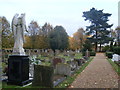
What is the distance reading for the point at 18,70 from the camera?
679 centimetres

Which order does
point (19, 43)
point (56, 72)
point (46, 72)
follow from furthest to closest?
point (56, 72) → point (19, 43) → point (46, 72)

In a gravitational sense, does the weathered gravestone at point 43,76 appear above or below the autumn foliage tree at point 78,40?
below

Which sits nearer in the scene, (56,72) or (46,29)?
(56,72)

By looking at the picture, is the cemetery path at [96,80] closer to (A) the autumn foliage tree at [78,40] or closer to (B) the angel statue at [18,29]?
(B) the angel statue at [18,29]

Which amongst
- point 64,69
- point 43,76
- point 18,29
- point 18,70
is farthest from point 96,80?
point 18,29

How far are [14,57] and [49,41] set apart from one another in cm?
3874

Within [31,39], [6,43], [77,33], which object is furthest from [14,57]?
[77,33]

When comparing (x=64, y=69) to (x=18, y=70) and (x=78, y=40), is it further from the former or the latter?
(x=78, y=40)

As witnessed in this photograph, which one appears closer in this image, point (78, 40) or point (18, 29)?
point (18, 29)

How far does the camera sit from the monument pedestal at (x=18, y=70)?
678 cm

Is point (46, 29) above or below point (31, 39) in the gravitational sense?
above

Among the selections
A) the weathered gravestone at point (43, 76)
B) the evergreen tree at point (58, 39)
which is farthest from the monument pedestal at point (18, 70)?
the evergreen tree at point (58, 39)

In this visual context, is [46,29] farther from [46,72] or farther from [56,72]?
[46,72]

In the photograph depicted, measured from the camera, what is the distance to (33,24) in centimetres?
4572
